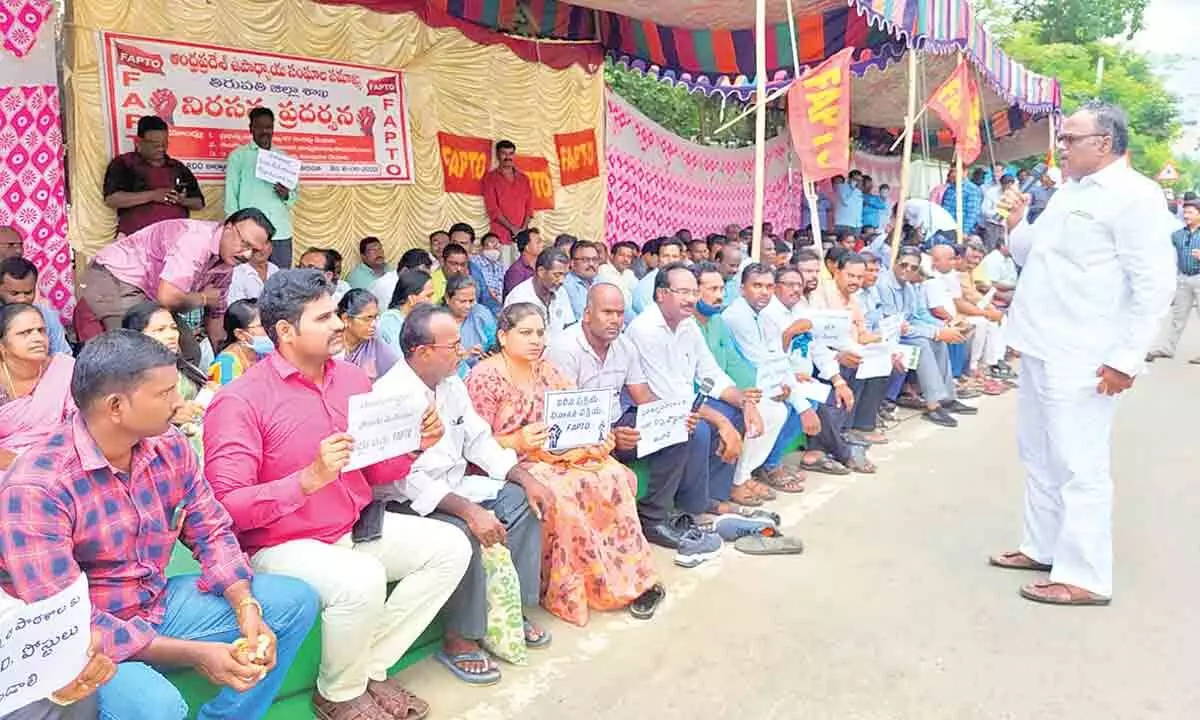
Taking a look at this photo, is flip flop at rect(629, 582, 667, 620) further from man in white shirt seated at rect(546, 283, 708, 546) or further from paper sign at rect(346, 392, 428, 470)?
paper sign at rect(346, 392, 428, 470)

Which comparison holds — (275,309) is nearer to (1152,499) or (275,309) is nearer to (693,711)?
(693,711)

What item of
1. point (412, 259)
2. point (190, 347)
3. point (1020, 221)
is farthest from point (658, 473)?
point (412, 259)

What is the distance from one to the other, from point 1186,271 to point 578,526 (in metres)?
9.26

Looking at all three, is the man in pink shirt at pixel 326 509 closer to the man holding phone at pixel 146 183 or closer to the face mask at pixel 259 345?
the face mask at pixel 259 345

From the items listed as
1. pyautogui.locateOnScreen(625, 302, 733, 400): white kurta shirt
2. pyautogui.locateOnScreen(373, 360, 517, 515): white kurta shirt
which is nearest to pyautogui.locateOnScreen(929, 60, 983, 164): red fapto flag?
pyautogui.locateOnScreen(625, 302, 733, 400): white kurta shirt

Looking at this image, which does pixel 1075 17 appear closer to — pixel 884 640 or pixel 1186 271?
pixel 1186 271

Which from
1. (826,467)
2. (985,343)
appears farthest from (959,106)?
(826,467)

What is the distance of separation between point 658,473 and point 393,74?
4.57 metres

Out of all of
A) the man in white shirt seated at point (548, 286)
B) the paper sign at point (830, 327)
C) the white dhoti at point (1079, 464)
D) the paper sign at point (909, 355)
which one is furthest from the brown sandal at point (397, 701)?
the paper sign at point (909, 355)

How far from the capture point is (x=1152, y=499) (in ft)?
17.1

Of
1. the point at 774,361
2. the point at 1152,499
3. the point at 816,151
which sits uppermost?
the point at 816,151

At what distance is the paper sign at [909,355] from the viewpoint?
22.2ft

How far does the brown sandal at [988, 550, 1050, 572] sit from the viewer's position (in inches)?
160

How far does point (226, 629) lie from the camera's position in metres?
2.33
